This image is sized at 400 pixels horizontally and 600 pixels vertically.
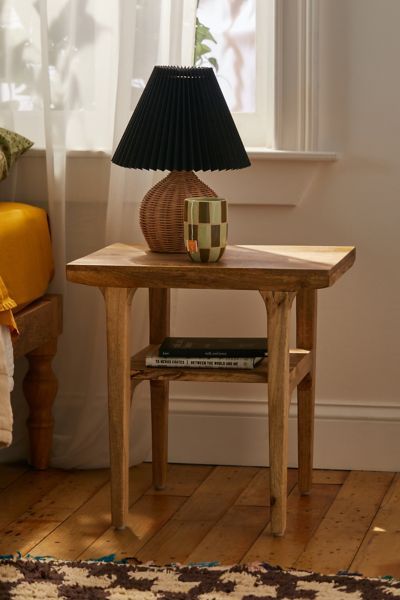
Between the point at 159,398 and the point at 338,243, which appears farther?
the point at 338,243

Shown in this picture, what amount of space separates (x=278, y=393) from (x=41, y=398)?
0.72 m

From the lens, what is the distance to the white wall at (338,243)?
2434 millimetres

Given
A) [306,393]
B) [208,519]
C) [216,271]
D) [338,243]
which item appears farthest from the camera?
[338,243]

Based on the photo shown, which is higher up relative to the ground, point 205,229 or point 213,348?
point 205,229

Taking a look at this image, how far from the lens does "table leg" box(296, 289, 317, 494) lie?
2.31m

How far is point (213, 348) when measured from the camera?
2.15 metres

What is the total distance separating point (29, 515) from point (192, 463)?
1.70 ft

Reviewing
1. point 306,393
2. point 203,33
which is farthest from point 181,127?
point 306,393

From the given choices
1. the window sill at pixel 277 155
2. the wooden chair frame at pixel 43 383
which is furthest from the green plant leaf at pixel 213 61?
the wooden chair frame at pixel 43 383

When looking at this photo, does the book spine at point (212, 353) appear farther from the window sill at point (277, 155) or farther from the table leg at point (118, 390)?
the window sill at point (277, 155)

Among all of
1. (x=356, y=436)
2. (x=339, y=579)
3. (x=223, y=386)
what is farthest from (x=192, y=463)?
(x=339, y=579)

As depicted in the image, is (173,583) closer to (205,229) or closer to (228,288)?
(228,288)

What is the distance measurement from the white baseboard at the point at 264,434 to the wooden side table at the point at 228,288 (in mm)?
346

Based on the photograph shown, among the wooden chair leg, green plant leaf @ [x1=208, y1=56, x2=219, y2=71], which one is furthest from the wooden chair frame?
green plant leaf @ [x1=208, y1=56, x2=219, y2=71]
